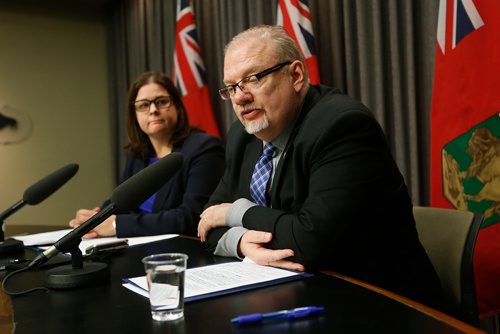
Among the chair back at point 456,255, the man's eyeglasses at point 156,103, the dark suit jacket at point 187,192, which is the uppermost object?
the man's eyeglasses at point 156,103

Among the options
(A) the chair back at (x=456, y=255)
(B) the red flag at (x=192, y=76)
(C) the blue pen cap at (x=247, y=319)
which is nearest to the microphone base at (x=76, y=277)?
(C) the blue pen cap at (x=247, y=319)

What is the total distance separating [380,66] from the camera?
2395 mm

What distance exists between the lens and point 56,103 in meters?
5.05

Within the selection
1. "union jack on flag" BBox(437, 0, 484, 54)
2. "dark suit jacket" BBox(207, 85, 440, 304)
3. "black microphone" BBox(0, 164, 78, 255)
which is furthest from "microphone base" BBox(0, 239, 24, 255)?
"union jack on flag" BBox(437, 0, 484, 54)

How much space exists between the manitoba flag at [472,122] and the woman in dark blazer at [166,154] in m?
1.00

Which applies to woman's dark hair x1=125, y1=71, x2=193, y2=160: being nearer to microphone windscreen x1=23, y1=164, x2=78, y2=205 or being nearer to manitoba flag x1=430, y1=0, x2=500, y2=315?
microphone windscreen x1=23, y1=164, x2=78, y2=205

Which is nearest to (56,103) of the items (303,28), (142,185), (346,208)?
(303,28)

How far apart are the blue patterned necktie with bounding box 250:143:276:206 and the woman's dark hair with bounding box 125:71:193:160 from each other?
0.97 metres

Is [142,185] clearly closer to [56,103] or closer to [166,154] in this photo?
[166,154]

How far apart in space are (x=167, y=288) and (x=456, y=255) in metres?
0.94

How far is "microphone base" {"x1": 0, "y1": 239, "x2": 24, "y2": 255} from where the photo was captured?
1.68 meters

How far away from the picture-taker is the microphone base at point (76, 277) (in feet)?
3.64

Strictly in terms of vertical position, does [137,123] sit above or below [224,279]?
above

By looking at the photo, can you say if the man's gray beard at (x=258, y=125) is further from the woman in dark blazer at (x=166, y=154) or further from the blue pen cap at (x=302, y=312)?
the blue pen cap at (x=302, y=312)
